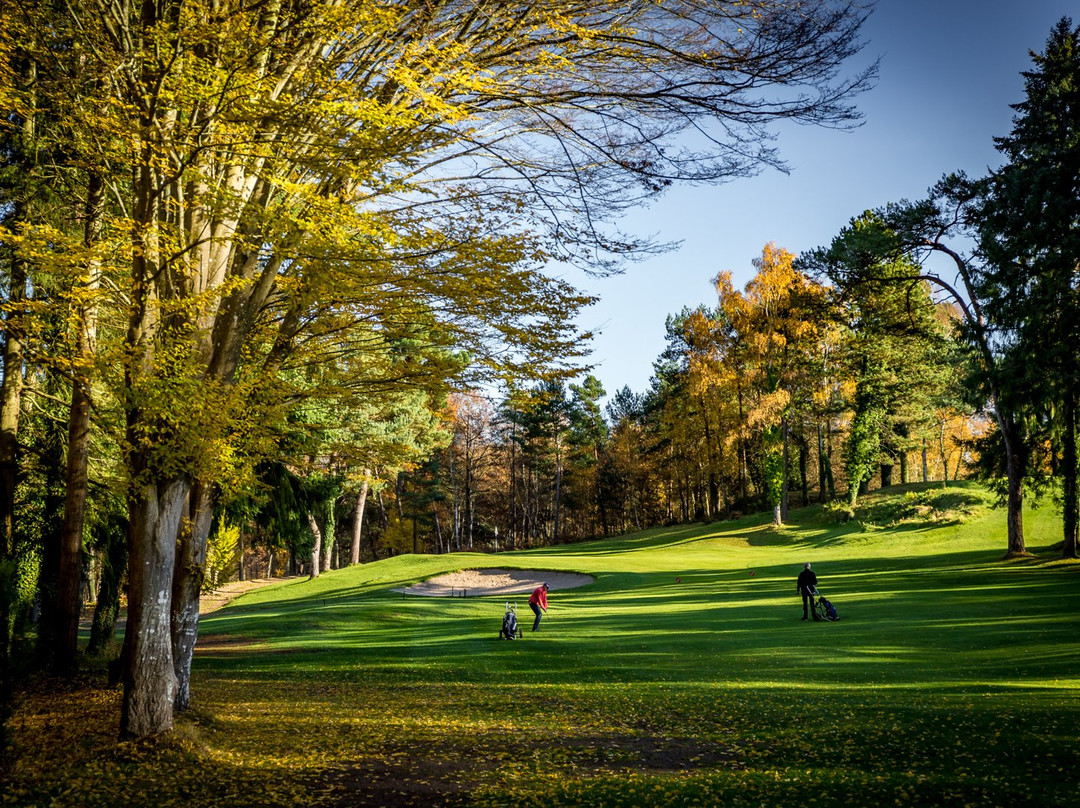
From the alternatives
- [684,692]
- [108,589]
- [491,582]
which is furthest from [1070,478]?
[108,589]

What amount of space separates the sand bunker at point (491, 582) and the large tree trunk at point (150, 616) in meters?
19.1

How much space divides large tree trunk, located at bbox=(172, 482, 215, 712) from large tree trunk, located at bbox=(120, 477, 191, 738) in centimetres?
95

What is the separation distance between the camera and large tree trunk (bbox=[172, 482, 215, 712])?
8641mm

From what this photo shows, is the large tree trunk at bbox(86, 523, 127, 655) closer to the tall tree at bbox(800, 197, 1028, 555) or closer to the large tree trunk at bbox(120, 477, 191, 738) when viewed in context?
the large tree trunk at bbox(120, 477, 191, 738)

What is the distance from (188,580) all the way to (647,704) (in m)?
6.11

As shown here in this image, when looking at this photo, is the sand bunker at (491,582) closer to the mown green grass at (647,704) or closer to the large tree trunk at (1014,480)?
the mown green grass at (647,704)

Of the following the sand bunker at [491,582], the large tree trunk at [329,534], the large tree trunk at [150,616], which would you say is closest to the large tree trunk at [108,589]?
the large tree trunk at [329,534]

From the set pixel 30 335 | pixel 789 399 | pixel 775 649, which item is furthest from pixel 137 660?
pixel 789 399

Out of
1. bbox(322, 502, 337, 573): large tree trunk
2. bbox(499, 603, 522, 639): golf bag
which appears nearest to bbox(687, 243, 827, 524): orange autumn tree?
bbox(322, 502, 337, 573): large tree trunk

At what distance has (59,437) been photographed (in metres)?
12.3

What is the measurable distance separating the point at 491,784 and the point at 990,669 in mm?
8048

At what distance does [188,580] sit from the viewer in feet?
28.6

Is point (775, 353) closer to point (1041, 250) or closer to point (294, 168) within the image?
point (1041, 250)

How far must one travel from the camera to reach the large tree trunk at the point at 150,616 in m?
7.37
